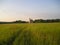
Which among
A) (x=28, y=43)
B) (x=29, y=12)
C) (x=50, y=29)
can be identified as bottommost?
(x=28, y=43)

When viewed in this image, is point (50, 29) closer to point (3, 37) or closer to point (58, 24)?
point (58, 24)

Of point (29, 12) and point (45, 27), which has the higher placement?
point (29, 12)

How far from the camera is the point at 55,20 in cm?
323

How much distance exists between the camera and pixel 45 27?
129 inches

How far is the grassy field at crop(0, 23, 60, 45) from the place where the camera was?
3018mm

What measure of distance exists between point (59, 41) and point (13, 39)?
2.34 ft

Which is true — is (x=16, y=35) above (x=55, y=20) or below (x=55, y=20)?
below

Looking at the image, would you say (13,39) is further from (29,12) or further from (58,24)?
(58,24)

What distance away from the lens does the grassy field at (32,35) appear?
3018 millimetres

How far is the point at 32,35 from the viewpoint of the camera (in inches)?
123

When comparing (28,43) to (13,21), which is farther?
(13,21)

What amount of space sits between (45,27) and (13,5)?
635mm

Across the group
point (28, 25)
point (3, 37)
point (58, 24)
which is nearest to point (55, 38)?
point (58, 24)

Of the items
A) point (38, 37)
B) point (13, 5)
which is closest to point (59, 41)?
point (38, 37)
